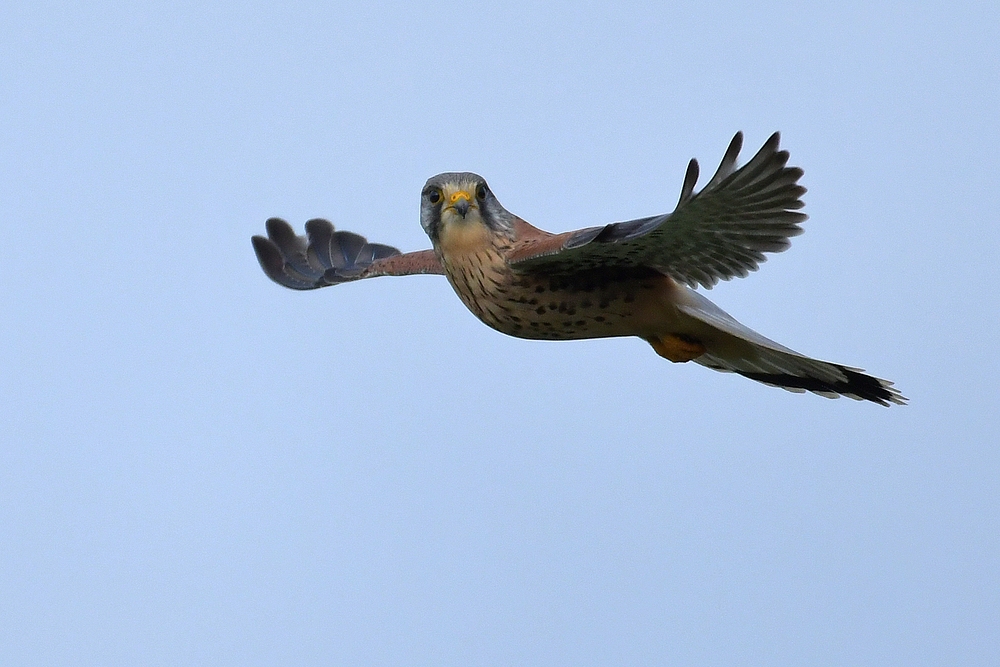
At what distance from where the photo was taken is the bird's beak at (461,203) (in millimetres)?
6160

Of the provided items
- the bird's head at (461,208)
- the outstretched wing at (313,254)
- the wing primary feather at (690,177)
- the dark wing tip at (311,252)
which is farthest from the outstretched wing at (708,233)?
the dark wing tip at (311,252)

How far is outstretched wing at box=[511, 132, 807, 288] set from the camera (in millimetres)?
5559

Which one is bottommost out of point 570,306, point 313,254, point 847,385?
point 847,385

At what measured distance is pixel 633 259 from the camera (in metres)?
6.13

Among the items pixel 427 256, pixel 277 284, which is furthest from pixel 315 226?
pixel 427 256

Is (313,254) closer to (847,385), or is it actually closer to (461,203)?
(461,203)

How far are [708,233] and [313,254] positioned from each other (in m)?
3.42

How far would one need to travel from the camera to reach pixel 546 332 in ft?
20.8

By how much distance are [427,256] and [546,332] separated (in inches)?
50.6

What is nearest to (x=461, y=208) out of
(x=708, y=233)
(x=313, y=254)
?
(x=708, y=233)

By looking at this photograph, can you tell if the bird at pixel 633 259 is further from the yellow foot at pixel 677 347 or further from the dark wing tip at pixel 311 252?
the dark wing tip at pixel 311 252

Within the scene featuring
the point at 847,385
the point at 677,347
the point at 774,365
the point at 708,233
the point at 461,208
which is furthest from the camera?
the point at 847,385

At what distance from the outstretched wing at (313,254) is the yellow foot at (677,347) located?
88.5 inches

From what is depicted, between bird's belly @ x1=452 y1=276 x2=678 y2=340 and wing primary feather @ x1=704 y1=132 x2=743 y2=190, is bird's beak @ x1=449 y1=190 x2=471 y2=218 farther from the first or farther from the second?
wing primary feather @ x1=704 y1=132 x2=743 y2=190
